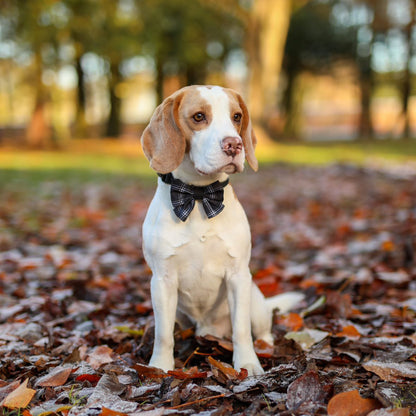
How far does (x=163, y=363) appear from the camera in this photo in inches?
106

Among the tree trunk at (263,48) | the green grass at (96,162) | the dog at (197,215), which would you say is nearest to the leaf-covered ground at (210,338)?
the dog at (197,215)

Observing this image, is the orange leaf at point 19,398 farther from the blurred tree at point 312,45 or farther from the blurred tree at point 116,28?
the blurred tree at point 312,45

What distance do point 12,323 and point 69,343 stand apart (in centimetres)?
57

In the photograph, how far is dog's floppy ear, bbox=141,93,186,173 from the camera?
254 cm

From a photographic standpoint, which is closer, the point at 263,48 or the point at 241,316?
the point at 241,316

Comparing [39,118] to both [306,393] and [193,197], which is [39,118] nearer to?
[193,197]

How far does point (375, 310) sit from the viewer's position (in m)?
3.50

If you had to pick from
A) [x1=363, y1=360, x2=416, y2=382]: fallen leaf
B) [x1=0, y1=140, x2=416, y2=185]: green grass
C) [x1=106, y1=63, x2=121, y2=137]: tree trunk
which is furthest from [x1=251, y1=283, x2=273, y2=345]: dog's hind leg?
[x1=106, y1=63, x2=121, y2=137]: tree trunk

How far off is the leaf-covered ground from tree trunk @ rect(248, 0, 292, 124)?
40.6 ft

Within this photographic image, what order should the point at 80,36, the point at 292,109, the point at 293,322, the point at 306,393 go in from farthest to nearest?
1. the point at 292,109
2. the point at 80,36
3. the point at 293,322
4. the point at 306,393

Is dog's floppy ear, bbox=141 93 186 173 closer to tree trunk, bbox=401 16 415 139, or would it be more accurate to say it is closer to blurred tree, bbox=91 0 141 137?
blurred tree, bbox=91 0 141 137

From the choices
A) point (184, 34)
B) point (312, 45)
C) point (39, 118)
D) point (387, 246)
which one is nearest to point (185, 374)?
point (387, 246)

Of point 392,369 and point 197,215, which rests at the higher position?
point 197,215

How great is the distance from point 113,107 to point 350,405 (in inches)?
1090
